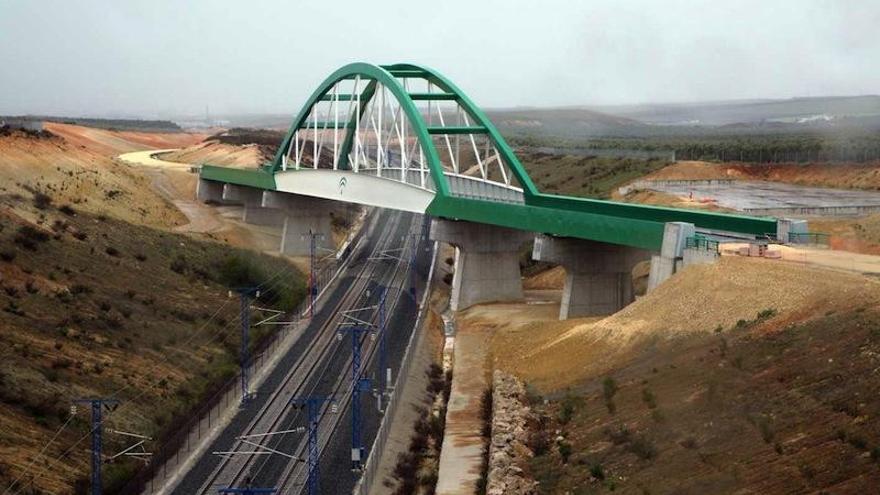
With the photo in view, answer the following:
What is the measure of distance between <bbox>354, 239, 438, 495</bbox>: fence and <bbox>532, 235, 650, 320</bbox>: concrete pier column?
24.4ft

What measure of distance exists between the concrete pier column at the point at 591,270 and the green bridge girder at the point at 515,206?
1.66m

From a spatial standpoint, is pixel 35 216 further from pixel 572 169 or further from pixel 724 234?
pixel 572 169

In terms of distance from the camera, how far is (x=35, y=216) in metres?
69.6

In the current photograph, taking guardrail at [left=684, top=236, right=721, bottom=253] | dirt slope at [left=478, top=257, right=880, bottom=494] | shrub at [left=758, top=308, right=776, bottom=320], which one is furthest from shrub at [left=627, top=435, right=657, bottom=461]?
guardrail at [left=684, top=236, right=721, bottom=253]

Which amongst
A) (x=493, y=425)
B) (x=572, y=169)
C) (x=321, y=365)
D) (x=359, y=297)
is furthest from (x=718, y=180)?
(x=493, y=425)

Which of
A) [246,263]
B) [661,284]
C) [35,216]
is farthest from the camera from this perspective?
[246,263]

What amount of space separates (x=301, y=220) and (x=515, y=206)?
118ft

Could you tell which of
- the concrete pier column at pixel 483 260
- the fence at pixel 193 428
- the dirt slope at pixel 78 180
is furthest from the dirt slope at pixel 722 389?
the dirt slope at pixel 78 180

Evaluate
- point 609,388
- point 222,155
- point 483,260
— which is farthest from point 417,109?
point 222,155

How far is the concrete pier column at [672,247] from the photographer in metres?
45.1

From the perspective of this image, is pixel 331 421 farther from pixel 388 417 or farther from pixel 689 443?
pixel 689 443

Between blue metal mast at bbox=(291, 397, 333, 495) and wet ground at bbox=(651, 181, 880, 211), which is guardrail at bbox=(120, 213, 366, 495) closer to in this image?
blue metal mast at bbox=(291, 397, 333, 495)

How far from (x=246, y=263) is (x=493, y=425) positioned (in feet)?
129

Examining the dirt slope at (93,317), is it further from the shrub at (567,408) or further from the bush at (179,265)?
the shrub at (567,408)
